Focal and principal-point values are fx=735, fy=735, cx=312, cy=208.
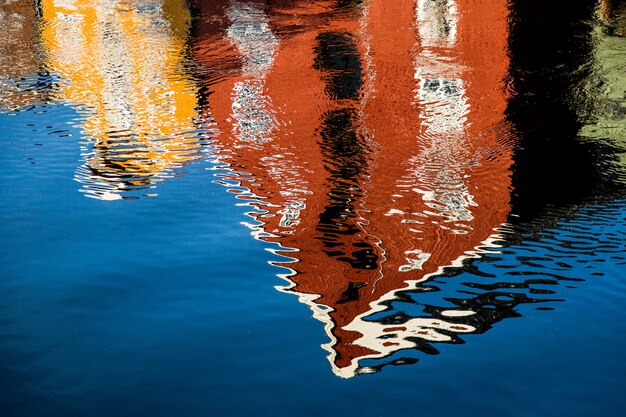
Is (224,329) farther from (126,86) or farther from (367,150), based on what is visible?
(126,86)

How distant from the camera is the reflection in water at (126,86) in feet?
13.6

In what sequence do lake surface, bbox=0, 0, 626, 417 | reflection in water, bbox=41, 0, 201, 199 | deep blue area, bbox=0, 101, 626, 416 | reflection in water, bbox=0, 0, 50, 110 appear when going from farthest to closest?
reflection in water, bbox=0, 0, 50, 110, reflection in water, bbox=41, 0, 201, 199, lake surface, bbox=0, 0, 626, 417, deep blue area, bbox=0, 101, 626, 416

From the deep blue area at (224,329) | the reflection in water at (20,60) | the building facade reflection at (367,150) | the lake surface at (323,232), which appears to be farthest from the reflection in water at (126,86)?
the deep blue area at (224,329)

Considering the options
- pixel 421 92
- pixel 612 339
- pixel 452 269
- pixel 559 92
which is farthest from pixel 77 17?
pixel 612 339

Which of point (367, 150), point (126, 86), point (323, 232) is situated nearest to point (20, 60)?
point (126, 86)

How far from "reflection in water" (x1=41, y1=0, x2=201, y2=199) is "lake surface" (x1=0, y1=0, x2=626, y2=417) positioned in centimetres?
3

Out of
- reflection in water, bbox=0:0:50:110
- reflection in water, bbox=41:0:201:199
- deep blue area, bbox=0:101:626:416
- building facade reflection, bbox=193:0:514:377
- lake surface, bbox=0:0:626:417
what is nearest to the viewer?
deep blue area, bbox=0:101:626:416

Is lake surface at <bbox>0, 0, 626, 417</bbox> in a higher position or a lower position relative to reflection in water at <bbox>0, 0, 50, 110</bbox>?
lower

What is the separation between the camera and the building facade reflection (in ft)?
9.17

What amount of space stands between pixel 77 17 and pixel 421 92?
589 cm

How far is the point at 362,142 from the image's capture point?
444 centimetres

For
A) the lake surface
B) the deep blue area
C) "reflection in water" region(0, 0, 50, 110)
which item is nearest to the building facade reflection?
the lake surface

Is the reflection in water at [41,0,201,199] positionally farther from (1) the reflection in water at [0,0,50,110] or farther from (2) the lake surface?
(1) the reflection in water at [0,0,50,110]

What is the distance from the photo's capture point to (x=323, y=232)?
128 inches
